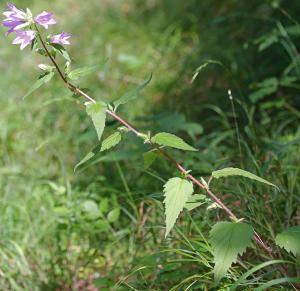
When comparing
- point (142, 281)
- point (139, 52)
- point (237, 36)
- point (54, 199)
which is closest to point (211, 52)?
point (237, 36)

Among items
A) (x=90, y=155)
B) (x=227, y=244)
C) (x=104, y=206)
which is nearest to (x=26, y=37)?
(x=90, y=155)

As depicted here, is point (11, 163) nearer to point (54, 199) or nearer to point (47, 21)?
point (54, 199)

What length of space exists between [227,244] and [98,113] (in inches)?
17.4

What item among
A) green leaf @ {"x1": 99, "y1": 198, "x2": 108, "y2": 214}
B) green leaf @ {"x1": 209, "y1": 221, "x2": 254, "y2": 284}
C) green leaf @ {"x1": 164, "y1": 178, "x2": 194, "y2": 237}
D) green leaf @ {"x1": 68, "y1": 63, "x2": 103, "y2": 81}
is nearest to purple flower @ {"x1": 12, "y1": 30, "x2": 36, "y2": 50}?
green leaf @ {"x1": 68, "y1": 63, "x2": 103, "y2": 81}

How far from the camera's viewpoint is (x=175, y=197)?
56.3 inches

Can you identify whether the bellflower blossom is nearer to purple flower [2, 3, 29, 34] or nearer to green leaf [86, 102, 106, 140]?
purple flower [2, 3, 29, 34]

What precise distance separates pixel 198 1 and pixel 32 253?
116 inches

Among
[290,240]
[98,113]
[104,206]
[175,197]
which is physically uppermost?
[98,113]

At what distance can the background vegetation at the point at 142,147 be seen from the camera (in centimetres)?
203

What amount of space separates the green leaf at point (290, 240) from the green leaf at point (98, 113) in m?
0.53

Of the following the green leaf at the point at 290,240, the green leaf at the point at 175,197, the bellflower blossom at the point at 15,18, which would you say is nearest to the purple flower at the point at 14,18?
the bellflower blossom at the point at 15,18

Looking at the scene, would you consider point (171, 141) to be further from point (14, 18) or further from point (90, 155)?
point (14, 18)

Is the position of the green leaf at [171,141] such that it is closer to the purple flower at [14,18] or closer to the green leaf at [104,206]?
the purple flower at [14,18]

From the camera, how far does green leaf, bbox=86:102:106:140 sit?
1414mm
